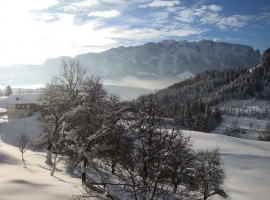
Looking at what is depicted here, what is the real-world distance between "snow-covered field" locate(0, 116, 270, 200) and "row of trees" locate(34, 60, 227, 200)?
8.84 feet

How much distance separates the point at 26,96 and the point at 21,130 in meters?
31.9

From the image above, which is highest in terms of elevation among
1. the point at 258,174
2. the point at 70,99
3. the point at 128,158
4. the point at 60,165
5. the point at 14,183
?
the point at 70,99

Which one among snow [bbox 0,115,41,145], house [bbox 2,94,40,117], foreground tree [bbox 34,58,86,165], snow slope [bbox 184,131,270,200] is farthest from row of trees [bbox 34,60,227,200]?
house [bbox 2,94,40,117]

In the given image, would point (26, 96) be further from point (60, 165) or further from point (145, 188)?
point (145, 188)

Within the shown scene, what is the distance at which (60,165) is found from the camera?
132ft

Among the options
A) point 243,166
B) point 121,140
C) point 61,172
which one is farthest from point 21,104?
point 121,140

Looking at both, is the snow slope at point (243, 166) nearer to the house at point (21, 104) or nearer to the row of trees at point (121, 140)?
the row of trees at point (121, 140)

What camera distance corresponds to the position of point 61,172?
113 feet

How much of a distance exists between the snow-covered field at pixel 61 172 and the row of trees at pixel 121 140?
269cm

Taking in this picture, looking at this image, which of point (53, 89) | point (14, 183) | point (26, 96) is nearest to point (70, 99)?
point (53, 89)

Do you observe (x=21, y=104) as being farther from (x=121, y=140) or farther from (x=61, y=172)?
(x=121, y=140)

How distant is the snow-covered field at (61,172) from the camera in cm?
1943

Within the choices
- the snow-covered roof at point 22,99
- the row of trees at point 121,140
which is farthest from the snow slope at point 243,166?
the snow-covered roof at point 22,99

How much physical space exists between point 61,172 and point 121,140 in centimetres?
829
